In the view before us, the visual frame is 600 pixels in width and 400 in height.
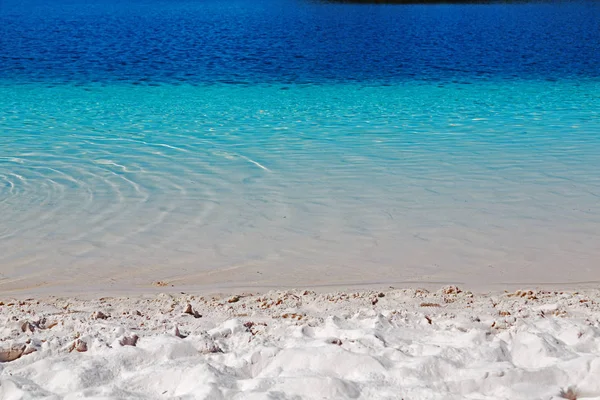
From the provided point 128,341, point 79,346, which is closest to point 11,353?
point 79,346

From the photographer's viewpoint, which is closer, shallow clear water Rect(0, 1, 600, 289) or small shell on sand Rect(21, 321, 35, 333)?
small shell on sand Rect(21, 321, 35, 333)

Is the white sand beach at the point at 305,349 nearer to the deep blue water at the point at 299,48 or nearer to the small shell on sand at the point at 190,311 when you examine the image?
the small shell on sand at the point at 190,311

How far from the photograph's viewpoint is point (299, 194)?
684 cm

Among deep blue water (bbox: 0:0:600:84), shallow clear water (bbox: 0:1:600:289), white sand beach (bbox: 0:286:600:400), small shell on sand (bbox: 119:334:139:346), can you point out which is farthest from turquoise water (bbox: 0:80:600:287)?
deep blue water (bbox: 0:0:600:84)

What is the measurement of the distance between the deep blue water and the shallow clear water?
29 cm

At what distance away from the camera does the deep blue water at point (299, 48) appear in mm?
18562

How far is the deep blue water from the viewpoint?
18562 mm

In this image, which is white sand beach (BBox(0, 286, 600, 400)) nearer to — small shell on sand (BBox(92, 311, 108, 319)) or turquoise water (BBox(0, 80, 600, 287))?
small shell on sand (BBox(92, 311, 108, 319))

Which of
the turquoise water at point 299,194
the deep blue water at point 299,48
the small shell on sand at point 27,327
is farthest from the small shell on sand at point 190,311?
the deep blue water at point 299,48

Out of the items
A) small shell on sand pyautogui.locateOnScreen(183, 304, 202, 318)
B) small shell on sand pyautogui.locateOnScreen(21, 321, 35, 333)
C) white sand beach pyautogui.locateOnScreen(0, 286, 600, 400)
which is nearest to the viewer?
white sand beach pyautogui.locateOnScreen(0, 286, 600, 400)

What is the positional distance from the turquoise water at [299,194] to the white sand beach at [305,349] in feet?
2.45

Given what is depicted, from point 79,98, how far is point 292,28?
21362mm

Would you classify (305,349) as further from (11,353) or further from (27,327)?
(27,327)

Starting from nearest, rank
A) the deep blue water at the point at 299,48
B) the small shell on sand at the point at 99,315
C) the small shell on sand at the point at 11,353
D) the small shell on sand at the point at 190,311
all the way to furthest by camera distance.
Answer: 1. the small shell on sand at the point at 11,353
2. the small shell on sand at the point at 99,315
3. the small shell on sand at the point at 190,311
4. the deep blue water at the point at 299,48
